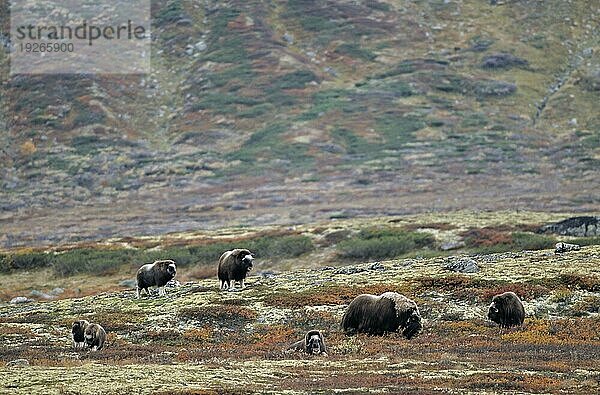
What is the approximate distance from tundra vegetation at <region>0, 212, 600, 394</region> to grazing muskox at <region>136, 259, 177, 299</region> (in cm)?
114

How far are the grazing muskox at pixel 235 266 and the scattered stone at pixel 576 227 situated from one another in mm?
33231

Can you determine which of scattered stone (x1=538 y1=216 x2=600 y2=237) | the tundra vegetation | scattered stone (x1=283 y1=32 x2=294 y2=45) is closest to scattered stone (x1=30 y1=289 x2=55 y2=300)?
the tundra vegetation

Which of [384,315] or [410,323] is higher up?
[384,315]

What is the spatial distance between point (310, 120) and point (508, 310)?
11992 cm

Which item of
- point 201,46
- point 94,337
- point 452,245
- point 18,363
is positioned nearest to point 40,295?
point 94,337

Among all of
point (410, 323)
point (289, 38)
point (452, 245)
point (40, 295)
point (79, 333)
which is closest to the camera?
point (79, 333)

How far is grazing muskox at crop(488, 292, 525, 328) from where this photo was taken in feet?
99.1

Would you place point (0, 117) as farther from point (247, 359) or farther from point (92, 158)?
point (247, 359)

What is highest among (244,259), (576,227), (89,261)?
(576,227)

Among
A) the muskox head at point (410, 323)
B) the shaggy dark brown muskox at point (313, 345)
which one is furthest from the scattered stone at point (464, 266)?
the shaggy dark brown muskox at point (313, 345)

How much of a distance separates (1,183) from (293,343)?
115232 millimetres

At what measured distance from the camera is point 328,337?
29.4m

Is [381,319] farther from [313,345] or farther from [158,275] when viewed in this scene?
[158,275]

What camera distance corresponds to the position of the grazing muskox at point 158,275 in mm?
39906
